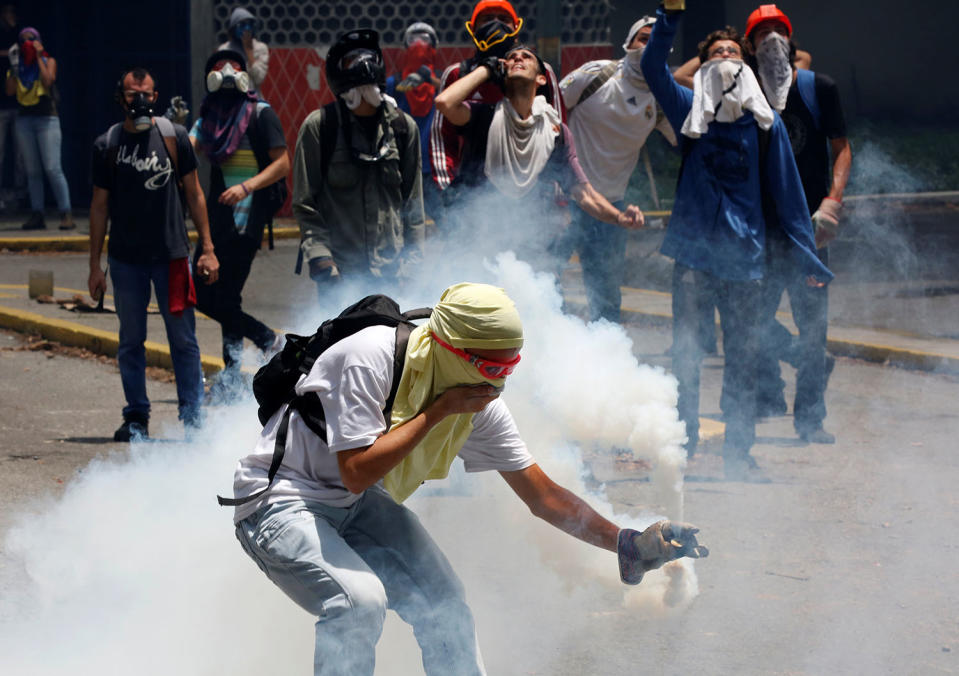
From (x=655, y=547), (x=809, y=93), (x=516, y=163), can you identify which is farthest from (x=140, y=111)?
(x=655, y=547)

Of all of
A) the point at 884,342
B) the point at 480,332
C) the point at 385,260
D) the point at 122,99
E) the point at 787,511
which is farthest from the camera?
the point at 884,342

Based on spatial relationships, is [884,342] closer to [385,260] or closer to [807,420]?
[807,420]

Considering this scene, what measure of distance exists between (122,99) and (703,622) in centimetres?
370

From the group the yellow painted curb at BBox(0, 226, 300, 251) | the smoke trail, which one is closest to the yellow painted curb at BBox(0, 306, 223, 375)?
the smoke trail

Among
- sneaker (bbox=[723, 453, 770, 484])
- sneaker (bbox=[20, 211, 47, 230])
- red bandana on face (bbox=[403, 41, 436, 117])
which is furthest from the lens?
sneaker (bbox=[20, 211, 47, 230])

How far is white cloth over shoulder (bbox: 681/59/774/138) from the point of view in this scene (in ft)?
19.5

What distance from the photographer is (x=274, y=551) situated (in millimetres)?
3266

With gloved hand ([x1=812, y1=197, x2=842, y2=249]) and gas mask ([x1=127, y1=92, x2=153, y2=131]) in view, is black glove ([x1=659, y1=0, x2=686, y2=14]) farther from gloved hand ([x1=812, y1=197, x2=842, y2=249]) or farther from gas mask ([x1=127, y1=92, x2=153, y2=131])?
gas mask ([x1=127, y1=92, x2=153, y2=131])

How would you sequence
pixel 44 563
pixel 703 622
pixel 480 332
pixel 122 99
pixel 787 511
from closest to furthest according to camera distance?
pixel 480 332, pixel 703 622, pixel 44 563, pixel 787 511, pixel 122 99

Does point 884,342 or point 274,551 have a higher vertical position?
point 274,551

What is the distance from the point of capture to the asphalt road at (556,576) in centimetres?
402

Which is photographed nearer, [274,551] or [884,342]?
[274,551]

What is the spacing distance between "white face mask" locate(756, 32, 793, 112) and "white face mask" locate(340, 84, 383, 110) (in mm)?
1821

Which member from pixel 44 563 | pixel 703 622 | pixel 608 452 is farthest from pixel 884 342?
pixel 44 563
